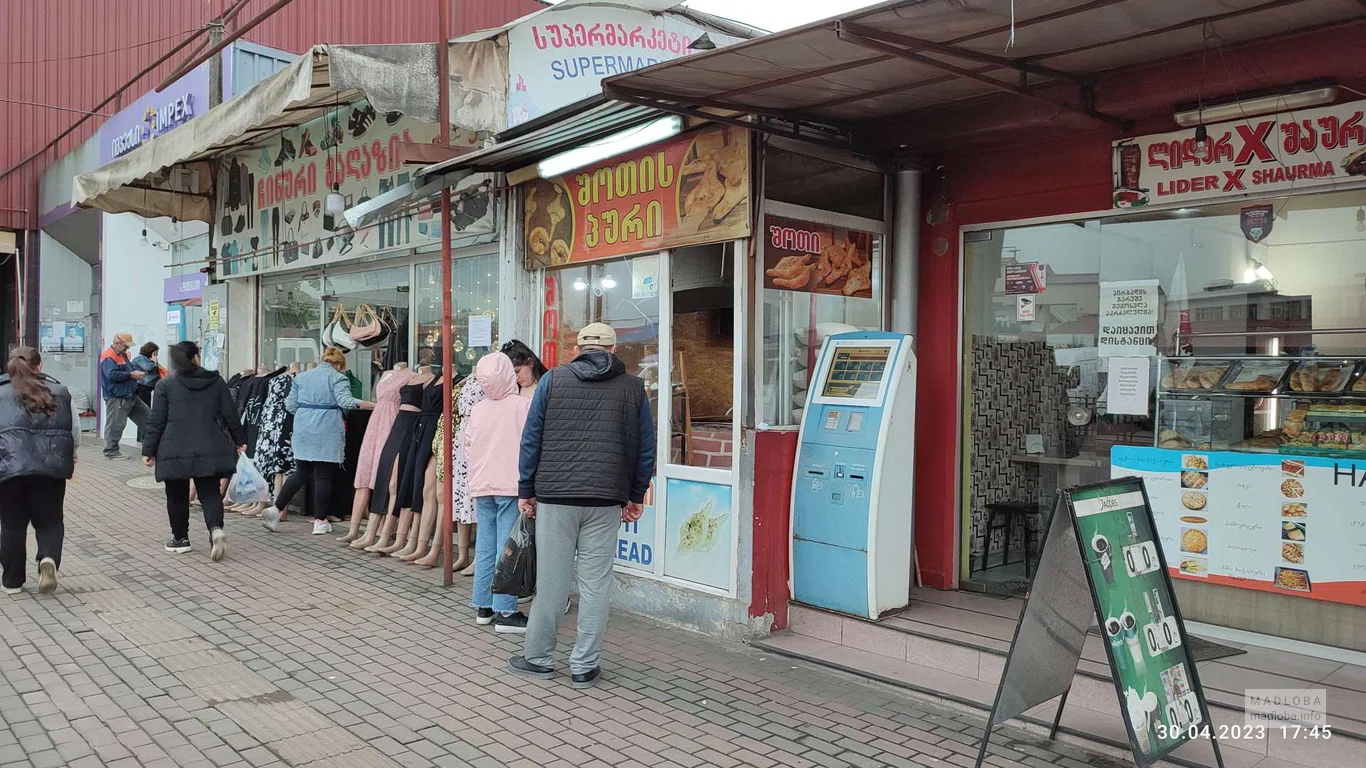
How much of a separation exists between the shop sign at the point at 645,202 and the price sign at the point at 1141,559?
269 cm

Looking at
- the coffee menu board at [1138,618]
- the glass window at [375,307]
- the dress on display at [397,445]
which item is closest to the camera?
the coffee menu board at [1138,618]

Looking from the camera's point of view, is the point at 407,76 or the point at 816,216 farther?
the point at 407,76

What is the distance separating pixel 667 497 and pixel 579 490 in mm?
1401

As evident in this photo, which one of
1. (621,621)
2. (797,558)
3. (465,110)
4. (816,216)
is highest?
(465,110)

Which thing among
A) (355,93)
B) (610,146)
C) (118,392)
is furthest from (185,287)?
(610,146)

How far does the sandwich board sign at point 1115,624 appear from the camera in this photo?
3.49 meters

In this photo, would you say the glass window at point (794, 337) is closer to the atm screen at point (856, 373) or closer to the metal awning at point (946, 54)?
the atm screen at point (856, 373)

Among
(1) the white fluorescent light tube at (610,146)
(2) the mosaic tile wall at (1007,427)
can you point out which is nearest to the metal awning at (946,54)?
(1) the white fluorescent light tube at (610,146)

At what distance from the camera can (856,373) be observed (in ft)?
18.5

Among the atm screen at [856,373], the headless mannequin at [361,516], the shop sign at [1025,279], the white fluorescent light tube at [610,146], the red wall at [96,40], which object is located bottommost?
the headless mannequin at [361,516]

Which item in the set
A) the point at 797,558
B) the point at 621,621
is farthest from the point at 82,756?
the point at 797,558

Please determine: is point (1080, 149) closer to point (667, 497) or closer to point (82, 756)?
point (667, 497)

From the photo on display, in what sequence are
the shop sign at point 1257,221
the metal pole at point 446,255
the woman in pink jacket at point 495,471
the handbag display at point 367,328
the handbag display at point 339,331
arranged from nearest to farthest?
the shop sign at point 1257,221
the woman in pink jacket at point 495,471
the metal pole at point 446,255
the handbag display at point 367,328
the handbag display at point 339,331

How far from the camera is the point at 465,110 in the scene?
7043 mm
